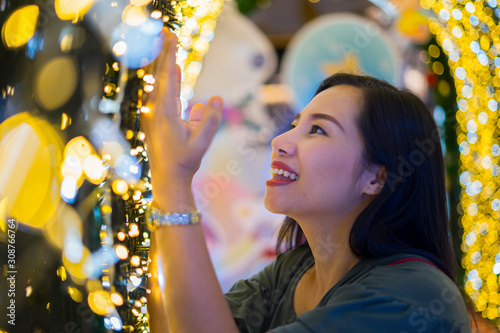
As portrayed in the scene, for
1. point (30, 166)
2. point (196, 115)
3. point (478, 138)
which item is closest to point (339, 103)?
point (196, 115)

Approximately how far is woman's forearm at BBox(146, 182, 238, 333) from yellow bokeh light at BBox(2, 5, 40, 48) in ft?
0.68

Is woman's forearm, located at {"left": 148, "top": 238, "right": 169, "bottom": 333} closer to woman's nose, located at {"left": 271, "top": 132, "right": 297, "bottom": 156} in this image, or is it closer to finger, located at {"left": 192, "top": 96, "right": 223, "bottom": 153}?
finger, located at {"left": 192, "top": 96, "right": 223, "bottom": 153}

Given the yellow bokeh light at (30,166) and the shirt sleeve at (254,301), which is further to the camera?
the shirt sleeve at (254,301)

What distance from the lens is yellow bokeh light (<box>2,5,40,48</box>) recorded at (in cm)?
48

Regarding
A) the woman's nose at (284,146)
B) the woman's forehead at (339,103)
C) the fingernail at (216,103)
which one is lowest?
the woman's nose at (284,146)

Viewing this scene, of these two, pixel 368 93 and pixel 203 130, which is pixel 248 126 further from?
pixel 203 130

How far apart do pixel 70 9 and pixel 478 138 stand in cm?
170

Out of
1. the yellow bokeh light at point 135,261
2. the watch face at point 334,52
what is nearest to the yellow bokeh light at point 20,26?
the yellow bokeh light at point 135,261

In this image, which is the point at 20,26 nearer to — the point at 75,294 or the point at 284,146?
the point at 75,294

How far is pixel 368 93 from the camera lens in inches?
33.2

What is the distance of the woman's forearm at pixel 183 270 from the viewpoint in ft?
1.80

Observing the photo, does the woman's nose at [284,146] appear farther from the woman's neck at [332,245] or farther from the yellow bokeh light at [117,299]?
the yellow bokeh light at [117,299]

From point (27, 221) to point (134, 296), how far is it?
5.4 inches

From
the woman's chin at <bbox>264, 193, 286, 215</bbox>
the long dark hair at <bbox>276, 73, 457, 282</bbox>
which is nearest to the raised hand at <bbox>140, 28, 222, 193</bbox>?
the woman's chin at <bbox>264, 193, 286, 215</bbox>
